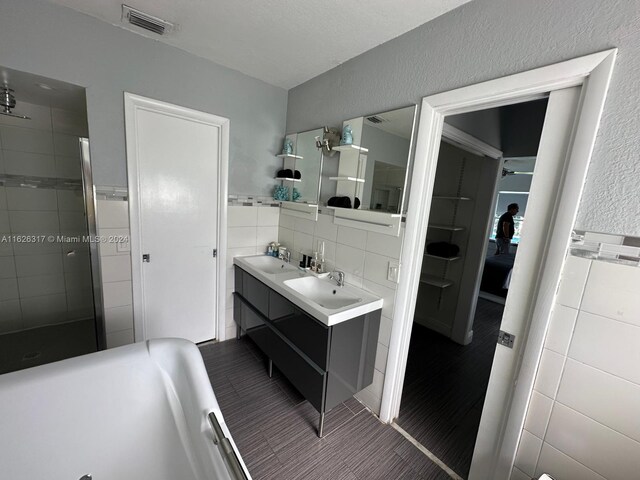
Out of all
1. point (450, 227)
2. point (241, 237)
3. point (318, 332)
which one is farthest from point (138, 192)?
point (450, 227)

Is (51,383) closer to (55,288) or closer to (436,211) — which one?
(55,288)

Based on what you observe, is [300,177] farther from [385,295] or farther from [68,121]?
[68,121]

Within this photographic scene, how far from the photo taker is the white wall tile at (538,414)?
3.71 feet

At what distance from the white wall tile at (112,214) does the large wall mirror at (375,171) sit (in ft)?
5.04

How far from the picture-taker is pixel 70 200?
8.72 feet

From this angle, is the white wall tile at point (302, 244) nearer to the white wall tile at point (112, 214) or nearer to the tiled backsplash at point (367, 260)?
the tiled backsplash at point (367, 260)

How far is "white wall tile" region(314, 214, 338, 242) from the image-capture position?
211 centimetres

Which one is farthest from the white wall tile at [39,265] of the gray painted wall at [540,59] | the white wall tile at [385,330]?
the gray painted wall at [540,59]

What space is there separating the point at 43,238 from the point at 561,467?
4112 millimetres

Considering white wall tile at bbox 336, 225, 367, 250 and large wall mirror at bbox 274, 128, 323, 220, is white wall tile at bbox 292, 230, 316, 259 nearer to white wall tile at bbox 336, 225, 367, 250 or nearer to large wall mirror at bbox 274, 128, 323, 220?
large wall mirror at bbox 274, 128, 323, 220

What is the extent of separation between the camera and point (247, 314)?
240cm

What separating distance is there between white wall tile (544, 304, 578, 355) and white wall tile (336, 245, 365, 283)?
1044 mm

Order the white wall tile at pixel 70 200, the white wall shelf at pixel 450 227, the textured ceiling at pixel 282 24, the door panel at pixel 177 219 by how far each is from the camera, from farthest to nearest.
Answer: the white wall shelf at pixel 450 227
the white wall tile at pixel 70 200
the door panel at pixel 177 219
the textured ceiling at pixel 282 24

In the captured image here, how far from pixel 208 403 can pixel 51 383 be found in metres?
0.65
